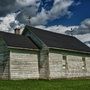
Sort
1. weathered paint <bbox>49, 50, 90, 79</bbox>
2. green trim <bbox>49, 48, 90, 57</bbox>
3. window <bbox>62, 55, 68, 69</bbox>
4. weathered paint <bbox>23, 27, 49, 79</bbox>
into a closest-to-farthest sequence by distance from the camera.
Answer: weathered paint <bbox>23, 27, 49, 79</bbox>
weathered paint <bbox>49, 50, 90, 79</bbox>
green trim <bbox>49, 48, 90, 57</bbox>
window <bbox>62, 55, 68, 69</bbox>

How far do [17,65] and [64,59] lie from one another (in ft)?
26.5

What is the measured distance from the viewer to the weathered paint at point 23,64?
96.5ft

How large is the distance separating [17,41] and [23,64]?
110 inches

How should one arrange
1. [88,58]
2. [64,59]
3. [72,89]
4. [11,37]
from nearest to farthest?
[72,89]
[11,37]
[64,59]
[88,58]

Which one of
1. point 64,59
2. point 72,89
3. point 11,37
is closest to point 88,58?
point 64,59

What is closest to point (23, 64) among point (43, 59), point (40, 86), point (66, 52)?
point (43, 59)

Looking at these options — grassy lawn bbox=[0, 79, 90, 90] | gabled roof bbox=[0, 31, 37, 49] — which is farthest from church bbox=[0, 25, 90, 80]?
grassy lawn bbox=[0, 79, 90, 90]

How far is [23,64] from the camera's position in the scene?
3075 cm

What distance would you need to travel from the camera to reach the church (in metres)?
29.5

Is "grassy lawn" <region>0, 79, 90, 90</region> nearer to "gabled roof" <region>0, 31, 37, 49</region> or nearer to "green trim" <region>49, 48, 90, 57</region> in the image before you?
"gabled roof" <region>0, 31, 37, 49</region>

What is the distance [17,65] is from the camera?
29922mm

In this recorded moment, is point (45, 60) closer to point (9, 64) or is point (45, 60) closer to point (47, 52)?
point (47, 52)

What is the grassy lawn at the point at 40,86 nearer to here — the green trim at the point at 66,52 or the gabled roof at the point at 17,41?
the gabled roof at the point at 17,41

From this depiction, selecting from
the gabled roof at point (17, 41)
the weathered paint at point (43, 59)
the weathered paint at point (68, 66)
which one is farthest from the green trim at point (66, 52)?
the gabled roof at point (17, 41)
